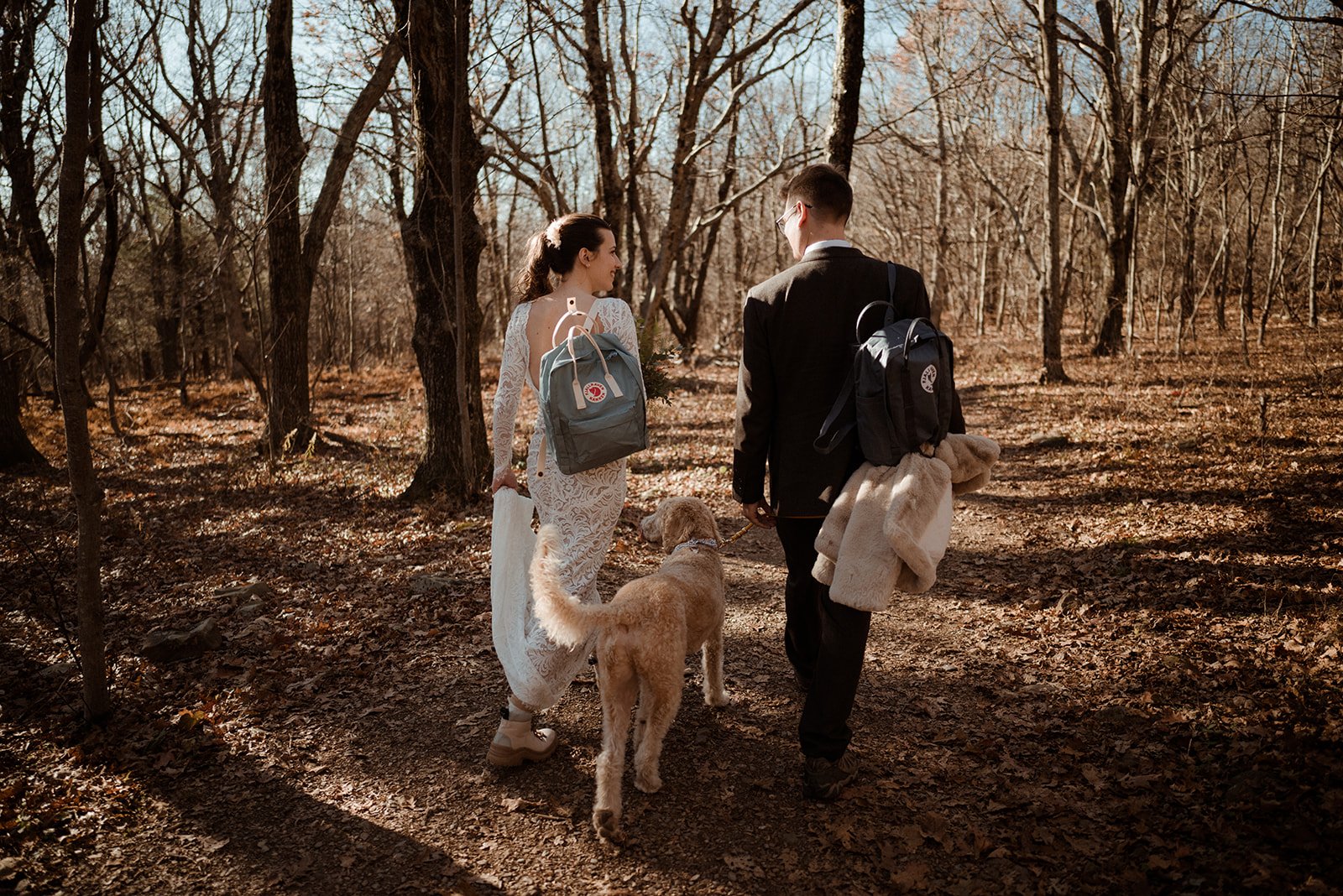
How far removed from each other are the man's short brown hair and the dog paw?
8.62 feet

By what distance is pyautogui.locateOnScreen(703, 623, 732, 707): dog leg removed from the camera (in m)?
4.05

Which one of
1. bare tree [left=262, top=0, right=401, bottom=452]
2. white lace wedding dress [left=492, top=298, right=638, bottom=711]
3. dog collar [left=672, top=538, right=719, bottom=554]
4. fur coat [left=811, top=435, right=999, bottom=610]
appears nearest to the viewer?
fur coat [left=811, top=435, right=999, bottom=610]

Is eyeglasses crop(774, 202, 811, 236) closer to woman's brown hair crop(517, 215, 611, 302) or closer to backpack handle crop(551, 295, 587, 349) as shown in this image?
woman's brown hair crop(517, 215, 611, 302)

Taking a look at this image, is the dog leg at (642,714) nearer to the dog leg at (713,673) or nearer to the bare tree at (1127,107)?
the dog leg at (713,673)

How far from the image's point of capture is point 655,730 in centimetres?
337

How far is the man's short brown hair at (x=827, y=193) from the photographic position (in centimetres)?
327

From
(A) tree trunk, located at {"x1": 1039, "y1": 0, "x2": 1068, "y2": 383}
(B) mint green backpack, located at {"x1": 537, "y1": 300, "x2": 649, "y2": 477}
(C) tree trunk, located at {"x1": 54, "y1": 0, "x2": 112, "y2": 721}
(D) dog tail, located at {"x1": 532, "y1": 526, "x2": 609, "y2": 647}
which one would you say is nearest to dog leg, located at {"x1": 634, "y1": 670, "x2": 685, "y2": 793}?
(D) dog tail, located at {"x1": 532, "y1": 526, "x2": 609, "y2": 647}

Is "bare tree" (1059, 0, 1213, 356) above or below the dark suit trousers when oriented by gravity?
above

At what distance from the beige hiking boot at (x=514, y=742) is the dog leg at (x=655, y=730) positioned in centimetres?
54

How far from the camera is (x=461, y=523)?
24.3 ft

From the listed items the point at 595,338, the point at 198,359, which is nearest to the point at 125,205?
the point at 198,359

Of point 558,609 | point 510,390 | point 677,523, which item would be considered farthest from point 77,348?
point 677,523

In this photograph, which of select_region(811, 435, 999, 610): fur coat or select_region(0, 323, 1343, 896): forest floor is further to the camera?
select_region(0, 323, 1343, 896): forest floor

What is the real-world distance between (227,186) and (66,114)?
11171 millimetres
